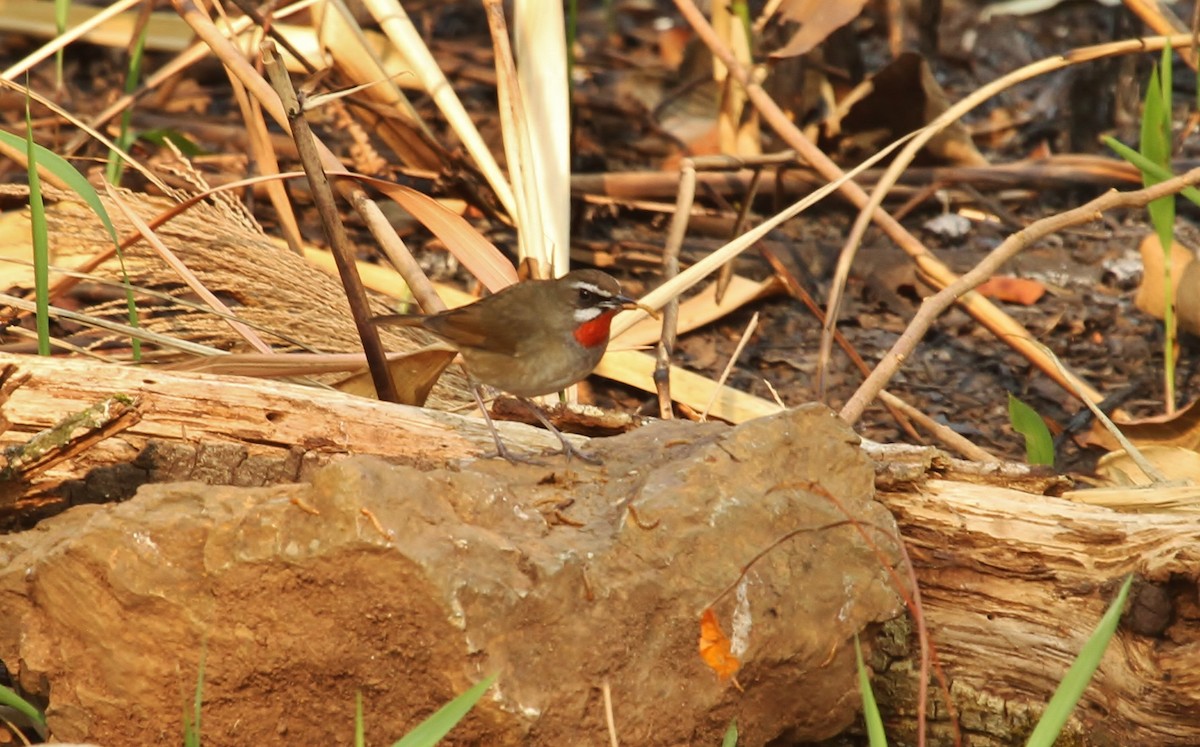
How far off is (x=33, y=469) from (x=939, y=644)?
2253mm

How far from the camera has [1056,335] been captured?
19.4 ft

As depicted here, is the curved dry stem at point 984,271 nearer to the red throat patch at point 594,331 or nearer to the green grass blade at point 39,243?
the red throat patch at point 594,331

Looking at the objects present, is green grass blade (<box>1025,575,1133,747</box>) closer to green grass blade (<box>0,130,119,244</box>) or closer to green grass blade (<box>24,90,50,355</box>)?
green grass blade (<box>24,90,50,355</box>)

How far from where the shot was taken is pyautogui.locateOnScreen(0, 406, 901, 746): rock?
2.94 meters

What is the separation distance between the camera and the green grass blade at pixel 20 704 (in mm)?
3031

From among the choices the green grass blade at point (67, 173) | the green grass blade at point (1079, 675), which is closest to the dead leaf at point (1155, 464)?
the green grass blade at point (1079, 675)

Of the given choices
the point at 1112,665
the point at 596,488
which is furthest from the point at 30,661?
the point at 1112,665

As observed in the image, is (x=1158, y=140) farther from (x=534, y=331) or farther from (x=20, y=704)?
(x=20, y=704)

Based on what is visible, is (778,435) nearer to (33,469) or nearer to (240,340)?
(33,469)

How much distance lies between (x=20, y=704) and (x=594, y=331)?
1876mm

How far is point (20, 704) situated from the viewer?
3047 millimetres

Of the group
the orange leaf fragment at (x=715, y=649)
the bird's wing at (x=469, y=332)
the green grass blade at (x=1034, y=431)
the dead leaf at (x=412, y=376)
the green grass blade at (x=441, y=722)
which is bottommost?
the green grass blade at (x=1034, y=431)

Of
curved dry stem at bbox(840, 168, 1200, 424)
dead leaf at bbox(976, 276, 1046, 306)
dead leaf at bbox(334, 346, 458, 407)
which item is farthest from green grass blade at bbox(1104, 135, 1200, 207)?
dead leaf at bbox(334, 346, 458, 407)

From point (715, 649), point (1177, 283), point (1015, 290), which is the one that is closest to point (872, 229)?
point (1015, 290)
